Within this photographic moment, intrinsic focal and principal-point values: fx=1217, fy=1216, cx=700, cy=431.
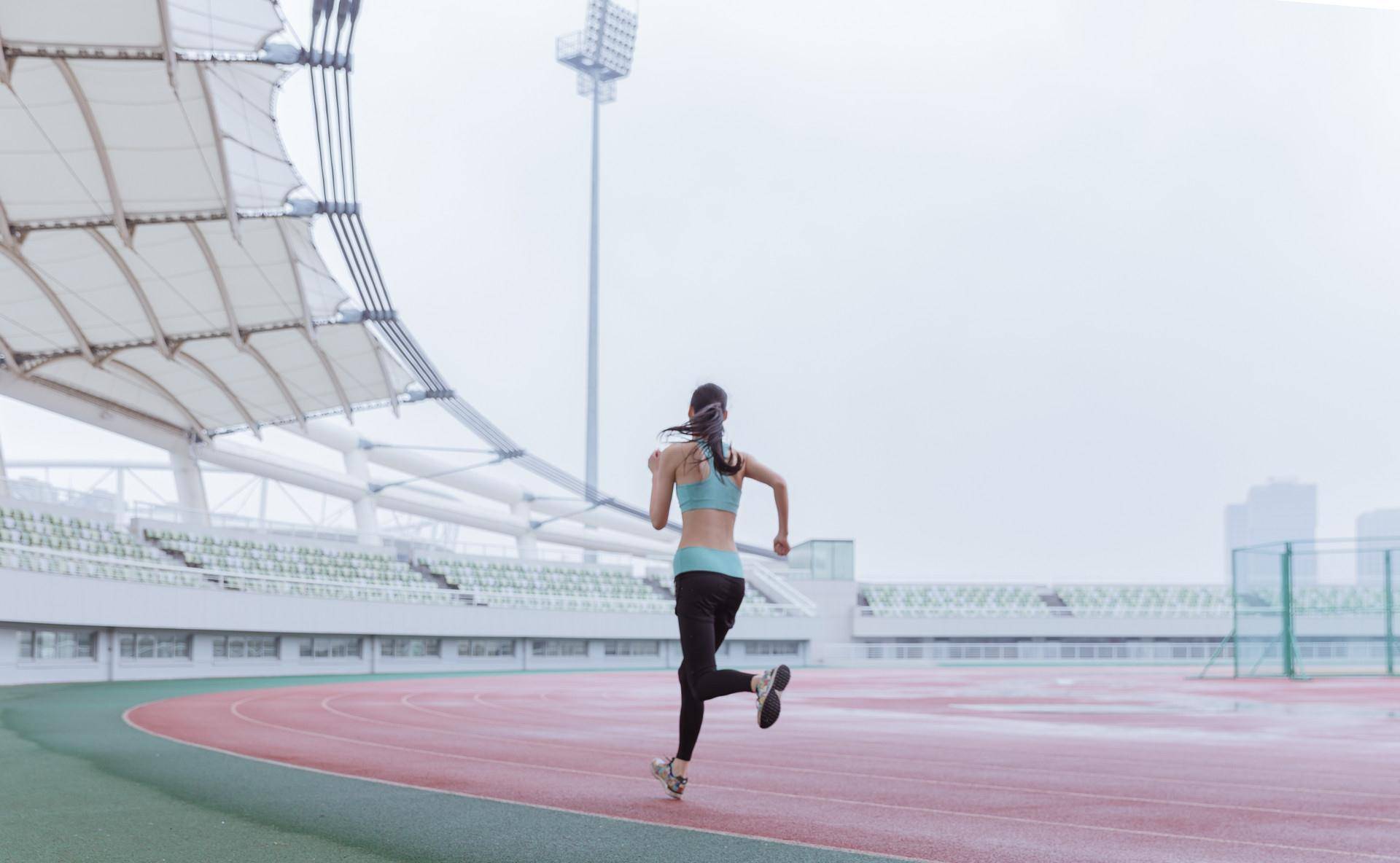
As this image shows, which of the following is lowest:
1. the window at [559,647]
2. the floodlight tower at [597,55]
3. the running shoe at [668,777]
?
the window at [559,647]

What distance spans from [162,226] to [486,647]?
862 inches

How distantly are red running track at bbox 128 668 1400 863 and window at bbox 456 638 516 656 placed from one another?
874 inches

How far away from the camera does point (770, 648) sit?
51.6m

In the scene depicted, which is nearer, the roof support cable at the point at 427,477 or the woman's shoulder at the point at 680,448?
the woman's shoulder at the point at 680,448

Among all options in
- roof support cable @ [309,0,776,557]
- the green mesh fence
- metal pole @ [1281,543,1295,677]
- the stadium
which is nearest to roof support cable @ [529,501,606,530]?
the stadium

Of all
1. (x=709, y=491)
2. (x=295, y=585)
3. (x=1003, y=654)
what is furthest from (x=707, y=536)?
(x=1003, y=654)

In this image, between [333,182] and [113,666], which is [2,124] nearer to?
[333,182]

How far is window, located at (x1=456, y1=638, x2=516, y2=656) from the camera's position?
139ft

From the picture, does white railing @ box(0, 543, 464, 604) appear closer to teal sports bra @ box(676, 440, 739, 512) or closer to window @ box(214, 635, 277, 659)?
window @ box(214, 635, 277, 659)

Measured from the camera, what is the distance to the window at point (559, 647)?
45.0 meters

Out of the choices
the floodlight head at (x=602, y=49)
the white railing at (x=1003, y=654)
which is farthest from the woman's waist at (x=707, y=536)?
the floodlight head at (x=602, y=49)

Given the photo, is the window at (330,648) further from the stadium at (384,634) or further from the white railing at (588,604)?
the white railing at (588,604)

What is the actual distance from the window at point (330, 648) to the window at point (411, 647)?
959 mm

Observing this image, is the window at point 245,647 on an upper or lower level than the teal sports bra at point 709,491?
lower
